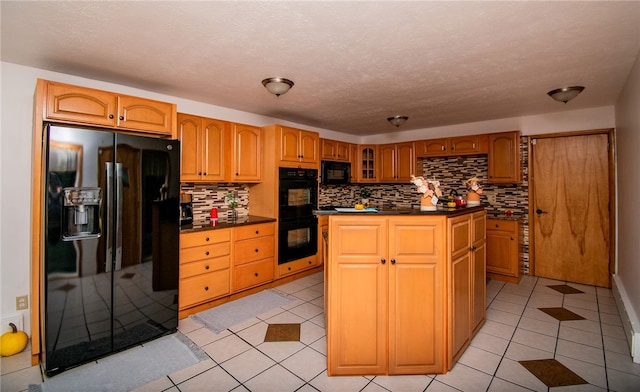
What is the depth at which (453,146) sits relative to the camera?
472 centimetres

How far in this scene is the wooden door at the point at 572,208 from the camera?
12.7ft

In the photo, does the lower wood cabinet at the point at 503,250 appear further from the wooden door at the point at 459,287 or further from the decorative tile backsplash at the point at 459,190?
the wooden door at the point at 459,287

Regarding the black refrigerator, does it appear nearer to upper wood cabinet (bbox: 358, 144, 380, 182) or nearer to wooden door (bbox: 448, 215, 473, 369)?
wooden door (bbox: 448, 215, 473, 369)

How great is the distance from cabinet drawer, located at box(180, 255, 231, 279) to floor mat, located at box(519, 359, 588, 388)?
112 inches

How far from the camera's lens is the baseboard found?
2.21 meters

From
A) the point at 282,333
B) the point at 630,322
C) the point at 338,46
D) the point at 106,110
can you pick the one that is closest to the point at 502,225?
the point at 630,322

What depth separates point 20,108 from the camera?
2422 millimetres

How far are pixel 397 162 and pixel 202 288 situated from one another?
12.6 ft

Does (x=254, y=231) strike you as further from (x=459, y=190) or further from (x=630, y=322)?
(x=630, y=322)

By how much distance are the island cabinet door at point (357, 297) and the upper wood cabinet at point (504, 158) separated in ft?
10.4

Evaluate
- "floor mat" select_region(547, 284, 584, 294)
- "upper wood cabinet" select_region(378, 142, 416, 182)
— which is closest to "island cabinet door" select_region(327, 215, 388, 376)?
"floor mat" select_region(547, 284, 584, 294)

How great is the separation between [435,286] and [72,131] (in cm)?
280

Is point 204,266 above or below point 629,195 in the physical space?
below

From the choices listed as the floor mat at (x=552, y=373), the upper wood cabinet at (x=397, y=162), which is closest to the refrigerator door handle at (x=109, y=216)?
the floor mat at (x=552, y=373)
